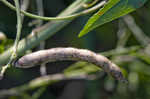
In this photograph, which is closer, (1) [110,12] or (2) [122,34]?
(1) [110,12]

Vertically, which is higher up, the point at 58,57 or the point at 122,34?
the point at 122,34

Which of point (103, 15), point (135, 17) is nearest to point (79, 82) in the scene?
point (135, 17)

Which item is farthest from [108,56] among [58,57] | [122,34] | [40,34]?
[58,57]

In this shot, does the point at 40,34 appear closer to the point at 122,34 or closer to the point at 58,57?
the point at 58,57

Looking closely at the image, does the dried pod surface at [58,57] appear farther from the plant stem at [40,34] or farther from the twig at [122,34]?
the twig at [122,34]

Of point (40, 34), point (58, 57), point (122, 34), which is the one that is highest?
point (122, 34)

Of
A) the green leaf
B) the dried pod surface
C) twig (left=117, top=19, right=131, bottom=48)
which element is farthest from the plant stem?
twig (left=117, top=19, right=131, bottom=48)

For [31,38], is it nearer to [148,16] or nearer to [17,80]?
[17,80]

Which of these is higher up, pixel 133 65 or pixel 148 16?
pixel 148 16

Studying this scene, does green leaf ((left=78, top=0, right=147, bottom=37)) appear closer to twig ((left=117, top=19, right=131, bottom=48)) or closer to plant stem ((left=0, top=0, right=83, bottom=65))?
plant stem ((left=0, top=0, right=83, bottom=65))
